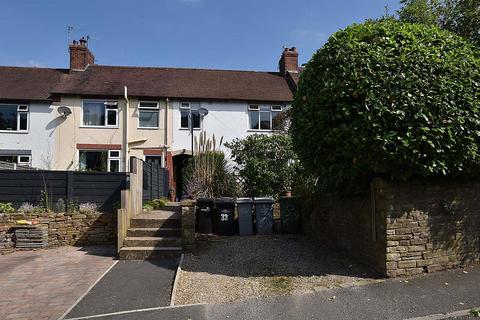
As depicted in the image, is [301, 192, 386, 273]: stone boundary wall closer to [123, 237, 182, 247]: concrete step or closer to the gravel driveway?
the gravel driveway

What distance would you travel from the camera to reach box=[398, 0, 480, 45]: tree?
36.6ft

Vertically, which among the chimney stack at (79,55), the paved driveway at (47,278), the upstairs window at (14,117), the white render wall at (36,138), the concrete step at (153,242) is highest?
the chimney stack at (79,55)

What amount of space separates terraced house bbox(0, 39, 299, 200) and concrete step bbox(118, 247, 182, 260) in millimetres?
9571

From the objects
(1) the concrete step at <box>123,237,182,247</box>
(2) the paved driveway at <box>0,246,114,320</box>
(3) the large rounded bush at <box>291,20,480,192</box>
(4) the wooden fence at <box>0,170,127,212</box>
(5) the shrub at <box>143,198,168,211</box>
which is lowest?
(2) the paved driveway at <box>0,246,114,320</box>

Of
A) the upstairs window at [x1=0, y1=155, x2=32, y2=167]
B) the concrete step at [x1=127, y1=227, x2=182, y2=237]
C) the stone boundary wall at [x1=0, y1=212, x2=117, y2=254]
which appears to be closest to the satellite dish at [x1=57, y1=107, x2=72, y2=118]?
the upstairs window at [x1=0, y1=155, x2=32, y2=167]

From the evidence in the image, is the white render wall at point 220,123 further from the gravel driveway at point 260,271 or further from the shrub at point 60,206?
the gravel driveway at point 260,271

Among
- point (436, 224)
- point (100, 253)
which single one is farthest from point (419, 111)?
point (100, 253)

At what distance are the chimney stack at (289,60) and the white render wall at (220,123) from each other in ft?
15.0

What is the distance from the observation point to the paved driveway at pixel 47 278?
5344mm

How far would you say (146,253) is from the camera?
8.17 meters

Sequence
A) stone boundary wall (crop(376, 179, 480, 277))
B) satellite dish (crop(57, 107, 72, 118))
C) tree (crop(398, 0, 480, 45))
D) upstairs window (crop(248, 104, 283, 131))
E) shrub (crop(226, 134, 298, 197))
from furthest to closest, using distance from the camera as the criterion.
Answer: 1. upstairs window (crop(248, 104, 283, 131))
2. satellite dish (crop(57, 107, 72, 118))
3. shrub (crop(226, 134, 298, 197))
4. tree (crop(398, 0, 480, 45))
5. stone boundary wall (crop(376, 179, 480, 277))

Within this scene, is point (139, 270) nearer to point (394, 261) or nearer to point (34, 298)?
point (34, 298)

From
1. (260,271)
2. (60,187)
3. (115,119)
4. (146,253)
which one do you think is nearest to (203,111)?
(115,119)

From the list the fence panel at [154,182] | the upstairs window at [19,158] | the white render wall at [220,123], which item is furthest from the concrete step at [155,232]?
the upstairs window at [19,158]
